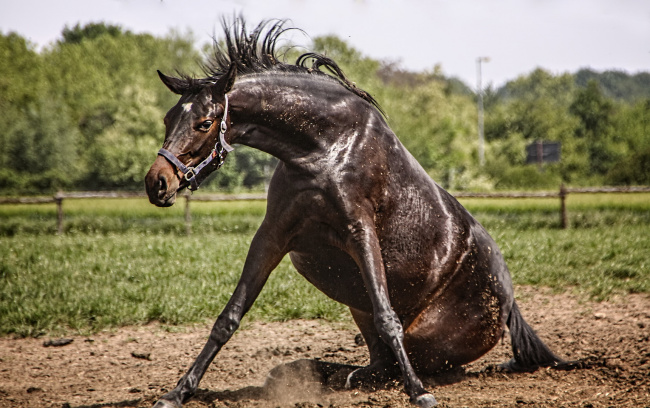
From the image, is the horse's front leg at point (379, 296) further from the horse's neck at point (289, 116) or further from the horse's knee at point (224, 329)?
the horse's knee at point (224, 329)

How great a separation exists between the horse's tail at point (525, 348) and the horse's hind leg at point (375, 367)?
3.11 feet

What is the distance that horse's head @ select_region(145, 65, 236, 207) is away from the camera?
3.35 m

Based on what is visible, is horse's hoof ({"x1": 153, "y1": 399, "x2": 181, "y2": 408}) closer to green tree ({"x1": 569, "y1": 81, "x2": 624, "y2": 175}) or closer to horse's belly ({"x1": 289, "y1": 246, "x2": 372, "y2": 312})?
horse's belly ({"x1": 289, "y1": 246, "x2": 372, "y2": 312})

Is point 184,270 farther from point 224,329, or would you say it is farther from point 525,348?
point 525,348

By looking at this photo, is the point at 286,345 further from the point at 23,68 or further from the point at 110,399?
the point at 23,68

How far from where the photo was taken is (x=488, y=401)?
3842mm

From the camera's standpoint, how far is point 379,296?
11.8 ft

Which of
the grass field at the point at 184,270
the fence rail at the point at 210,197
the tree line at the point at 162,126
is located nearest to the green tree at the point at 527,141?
the tree line at the point at 162,126

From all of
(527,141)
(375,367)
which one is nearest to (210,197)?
(375,367)

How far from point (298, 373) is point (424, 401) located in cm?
A: 135

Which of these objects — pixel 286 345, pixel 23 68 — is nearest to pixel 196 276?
pixel 286 345

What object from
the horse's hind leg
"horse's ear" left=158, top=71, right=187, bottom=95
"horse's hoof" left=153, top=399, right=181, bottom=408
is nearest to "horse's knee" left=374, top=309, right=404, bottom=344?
the horse's hind leg

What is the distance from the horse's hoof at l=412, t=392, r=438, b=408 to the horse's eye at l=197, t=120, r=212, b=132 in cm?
Answer: 193

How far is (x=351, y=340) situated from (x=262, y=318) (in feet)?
4.25
